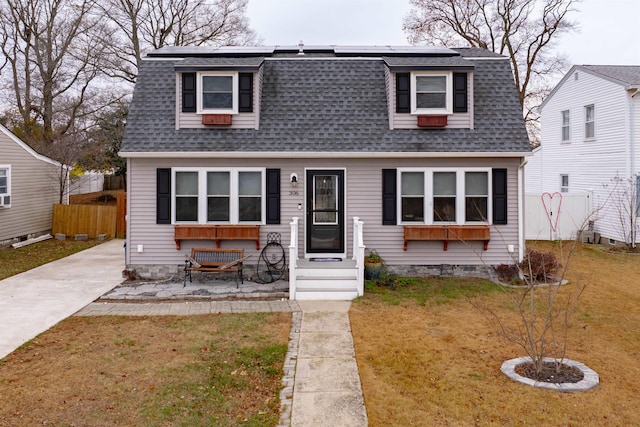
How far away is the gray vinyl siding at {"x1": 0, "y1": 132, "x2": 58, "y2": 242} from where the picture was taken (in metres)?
→ 16.8

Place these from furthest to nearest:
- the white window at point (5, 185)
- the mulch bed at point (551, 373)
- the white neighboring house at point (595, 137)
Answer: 1. the white window at point (5, 185)
2. the white neighboring house at point (595, 137)
3. the mulch bed at point (551, 373)

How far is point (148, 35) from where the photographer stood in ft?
83.8

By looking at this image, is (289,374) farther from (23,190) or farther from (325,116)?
(23,190)

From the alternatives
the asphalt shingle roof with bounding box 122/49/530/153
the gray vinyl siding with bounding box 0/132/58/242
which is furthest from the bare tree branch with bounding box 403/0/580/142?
the gray vinyl siding with bounding box 0/132/58/242

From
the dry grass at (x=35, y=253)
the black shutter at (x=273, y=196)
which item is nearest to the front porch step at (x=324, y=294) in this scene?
the black shutter at (x=273, y=196)

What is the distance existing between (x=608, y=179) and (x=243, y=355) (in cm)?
1506

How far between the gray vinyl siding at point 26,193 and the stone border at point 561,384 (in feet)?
53.9

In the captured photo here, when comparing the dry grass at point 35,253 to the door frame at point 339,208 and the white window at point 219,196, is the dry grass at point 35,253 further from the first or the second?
the door frame at point 339,208

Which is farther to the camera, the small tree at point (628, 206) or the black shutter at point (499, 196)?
the small tree at point (628, 206)

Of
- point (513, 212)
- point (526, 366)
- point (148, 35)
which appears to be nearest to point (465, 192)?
point (513, 212)

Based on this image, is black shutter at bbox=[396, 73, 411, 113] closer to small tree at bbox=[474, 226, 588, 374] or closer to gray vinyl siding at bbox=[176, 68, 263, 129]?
gray vinyl siding at bbox=[176, 68, 263, 129]

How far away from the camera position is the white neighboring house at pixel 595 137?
626 inches

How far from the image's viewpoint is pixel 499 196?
11352 mm

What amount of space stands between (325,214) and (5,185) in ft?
38.6
